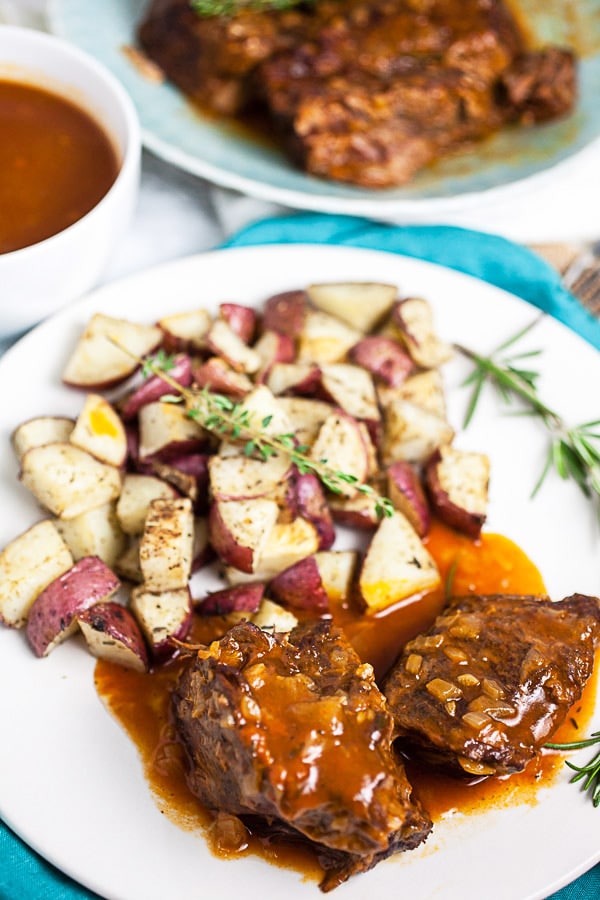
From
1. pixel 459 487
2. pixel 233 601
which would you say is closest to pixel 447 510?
pixel 459 487

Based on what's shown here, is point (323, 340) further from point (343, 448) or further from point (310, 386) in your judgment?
point (343, 448)

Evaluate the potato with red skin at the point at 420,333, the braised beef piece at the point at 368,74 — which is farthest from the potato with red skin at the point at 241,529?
the braised beef piece at the point at 368,74

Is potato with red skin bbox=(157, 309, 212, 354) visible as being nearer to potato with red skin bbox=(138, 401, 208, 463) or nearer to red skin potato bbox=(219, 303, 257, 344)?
red skin potato bbox=(219, 303, 257, 344)

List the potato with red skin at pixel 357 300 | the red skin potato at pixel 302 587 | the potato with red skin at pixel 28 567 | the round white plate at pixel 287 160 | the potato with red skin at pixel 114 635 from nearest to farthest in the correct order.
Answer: the potato with red skin at pixel 114 635
the potato with red skin at pixel 28 567
the red skin potato at pixel 302 587
the potato with red skin at pixel 357 300
the round white plate at pixel 287 160

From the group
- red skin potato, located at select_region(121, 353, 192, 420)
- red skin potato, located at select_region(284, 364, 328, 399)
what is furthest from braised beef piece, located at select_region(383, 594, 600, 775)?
red skin potato, located at select_region(121, 353, 192, 420)

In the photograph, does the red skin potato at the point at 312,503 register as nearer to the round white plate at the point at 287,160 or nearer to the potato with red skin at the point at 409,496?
the potato with red skin at the point at 409,496

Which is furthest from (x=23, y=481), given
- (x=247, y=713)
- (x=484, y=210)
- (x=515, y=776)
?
(x=484, y=210)
